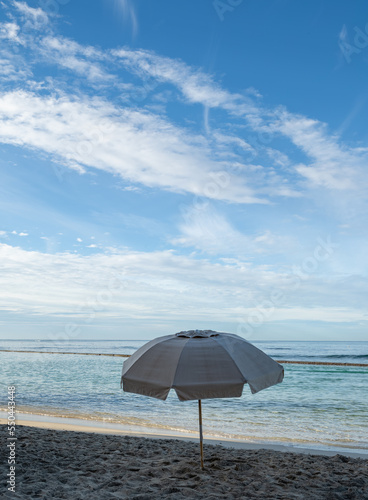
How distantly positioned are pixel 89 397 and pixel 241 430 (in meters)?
7.59

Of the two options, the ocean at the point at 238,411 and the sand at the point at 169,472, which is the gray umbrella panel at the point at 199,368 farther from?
the ocean at the point at 238,411

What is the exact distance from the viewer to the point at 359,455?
7.86 m

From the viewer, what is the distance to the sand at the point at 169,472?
16.3 feet

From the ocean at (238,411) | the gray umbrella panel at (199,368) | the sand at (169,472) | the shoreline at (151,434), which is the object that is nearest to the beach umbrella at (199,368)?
the gray umbrella panel at (199,368)

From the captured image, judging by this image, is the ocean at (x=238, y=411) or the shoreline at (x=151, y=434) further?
the ocean at (x=238, y=411)

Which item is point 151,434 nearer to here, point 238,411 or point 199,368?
point 238,411

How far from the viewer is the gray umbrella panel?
176 inches

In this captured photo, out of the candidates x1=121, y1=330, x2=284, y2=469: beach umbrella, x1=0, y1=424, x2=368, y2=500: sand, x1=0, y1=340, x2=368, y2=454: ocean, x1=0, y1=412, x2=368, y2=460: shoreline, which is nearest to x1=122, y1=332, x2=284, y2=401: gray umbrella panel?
x1=121, y1=330, x2=284, y2=469: beach umbrella

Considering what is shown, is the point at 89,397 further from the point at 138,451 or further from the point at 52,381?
the point at 138,451

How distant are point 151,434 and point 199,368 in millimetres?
5795

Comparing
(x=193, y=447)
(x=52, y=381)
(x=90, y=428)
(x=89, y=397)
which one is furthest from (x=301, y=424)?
(x=52, y=381)

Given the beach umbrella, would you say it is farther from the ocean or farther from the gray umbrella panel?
the ocean

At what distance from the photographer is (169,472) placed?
5797 mm

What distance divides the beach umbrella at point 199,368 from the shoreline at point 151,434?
3921 millimetres
